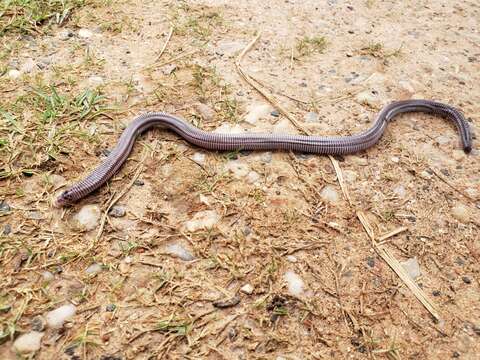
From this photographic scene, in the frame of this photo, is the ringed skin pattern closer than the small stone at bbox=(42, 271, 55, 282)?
No

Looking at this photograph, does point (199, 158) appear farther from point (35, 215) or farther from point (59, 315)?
point (59, 315)

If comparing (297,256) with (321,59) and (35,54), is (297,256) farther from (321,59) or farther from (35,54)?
(35,54)

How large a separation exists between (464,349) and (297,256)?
5.05 ft

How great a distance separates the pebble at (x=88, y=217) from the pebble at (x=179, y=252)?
78 cm

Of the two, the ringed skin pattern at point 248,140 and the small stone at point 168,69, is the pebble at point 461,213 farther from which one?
the small stone at point 168,69

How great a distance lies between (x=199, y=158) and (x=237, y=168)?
Result: 1.50ft

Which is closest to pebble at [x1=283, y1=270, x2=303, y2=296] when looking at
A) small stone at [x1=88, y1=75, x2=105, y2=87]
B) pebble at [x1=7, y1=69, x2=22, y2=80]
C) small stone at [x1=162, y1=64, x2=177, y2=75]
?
small stone at [x1=162, y1=64, x2=177, y2=75]

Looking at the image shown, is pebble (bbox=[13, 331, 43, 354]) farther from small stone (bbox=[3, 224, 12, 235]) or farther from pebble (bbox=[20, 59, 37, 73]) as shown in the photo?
pebble (bbox=[20, 59, 37, 73])

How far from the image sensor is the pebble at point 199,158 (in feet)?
14.9

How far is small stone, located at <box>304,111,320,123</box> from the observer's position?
16.8 ft

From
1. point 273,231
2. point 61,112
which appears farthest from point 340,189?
point 61,112

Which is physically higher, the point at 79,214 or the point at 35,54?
the point at 35,54

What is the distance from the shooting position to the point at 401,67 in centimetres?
602

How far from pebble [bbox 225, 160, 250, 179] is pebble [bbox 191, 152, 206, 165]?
0.28 metres
